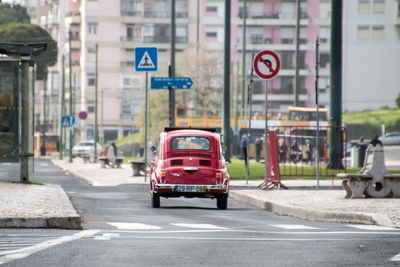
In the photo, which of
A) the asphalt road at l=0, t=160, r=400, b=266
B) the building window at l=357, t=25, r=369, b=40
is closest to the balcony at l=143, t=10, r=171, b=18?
the building window at l=357, t=25, r=369, b=40

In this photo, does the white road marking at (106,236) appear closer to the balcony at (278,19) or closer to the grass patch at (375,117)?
the grass patch at (375,117)

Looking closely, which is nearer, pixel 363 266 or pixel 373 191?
pixel 363 266

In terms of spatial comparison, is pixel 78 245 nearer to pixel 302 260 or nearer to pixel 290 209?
pixel 302 260

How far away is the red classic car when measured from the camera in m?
20.5

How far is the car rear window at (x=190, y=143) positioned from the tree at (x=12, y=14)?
351 ft

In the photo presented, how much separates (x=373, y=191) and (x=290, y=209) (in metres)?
3.07

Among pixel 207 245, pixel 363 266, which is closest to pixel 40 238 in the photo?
pixel 207 245

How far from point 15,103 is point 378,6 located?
9704 centimetres

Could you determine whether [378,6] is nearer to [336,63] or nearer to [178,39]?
[178,39]

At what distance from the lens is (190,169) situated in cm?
2069

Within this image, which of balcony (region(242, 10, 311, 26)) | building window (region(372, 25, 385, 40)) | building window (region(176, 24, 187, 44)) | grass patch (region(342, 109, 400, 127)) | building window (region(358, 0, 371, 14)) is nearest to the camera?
grass patch (region(342, 109, 400, 127))

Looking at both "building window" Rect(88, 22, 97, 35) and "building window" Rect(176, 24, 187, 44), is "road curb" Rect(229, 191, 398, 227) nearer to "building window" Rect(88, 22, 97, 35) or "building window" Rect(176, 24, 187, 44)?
"building window" Rect(176, 24, 187, 44)

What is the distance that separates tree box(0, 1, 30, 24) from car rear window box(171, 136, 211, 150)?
10688 centimetres

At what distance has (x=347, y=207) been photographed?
18078 mm
